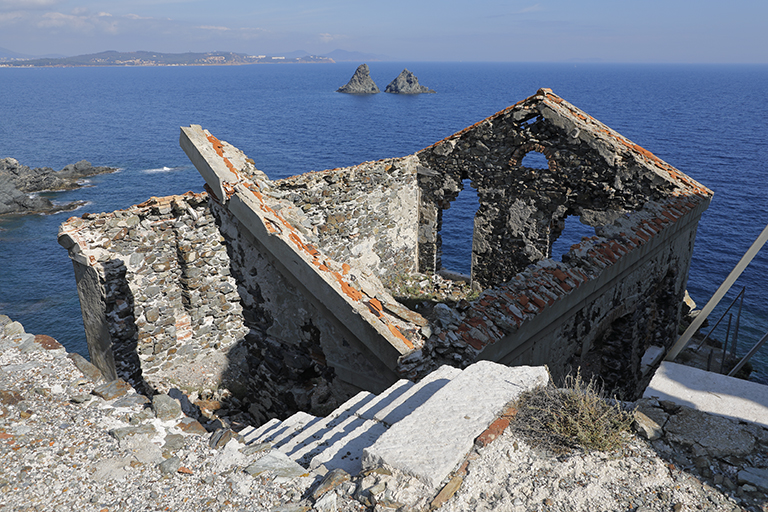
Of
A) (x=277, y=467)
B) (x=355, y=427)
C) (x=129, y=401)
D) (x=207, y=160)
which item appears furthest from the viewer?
(x=207, y=160)

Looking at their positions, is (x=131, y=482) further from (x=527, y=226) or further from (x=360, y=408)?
(x=527, y=226)

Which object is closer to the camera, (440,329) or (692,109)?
(440,329)

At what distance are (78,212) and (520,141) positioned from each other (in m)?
36.5

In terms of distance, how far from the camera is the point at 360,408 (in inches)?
183

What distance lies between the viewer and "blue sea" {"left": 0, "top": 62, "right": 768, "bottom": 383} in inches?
1014

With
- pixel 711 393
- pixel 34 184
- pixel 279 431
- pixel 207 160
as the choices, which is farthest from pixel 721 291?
pixel 34 184

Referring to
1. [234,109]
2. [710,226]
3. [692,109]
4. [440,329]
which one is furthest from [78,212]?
[692,109]

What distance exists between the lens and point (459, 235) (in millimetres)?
32719

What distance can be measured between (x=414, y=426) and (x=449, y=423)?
272mm

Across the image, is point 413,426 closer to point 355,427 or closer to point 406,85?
point 355,427

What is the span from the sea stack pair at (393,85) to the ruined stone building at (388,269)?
138 metres

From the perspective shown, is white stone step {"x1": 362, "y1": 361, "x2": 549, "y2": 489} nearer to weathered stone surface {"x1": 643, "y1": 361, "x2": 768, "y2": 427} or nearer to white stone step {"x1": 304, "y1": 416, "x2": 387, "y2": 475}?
white stone step {"x1": 304, "y1": 416, "x2": 387, "y2": 475}

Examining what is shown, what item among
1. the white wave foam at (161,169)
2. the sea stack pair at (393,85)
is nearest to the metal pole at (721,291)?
the white wave foam at (161,169)

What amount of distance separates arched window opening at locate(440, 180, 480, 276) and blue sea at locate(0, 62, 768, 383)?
156mm
